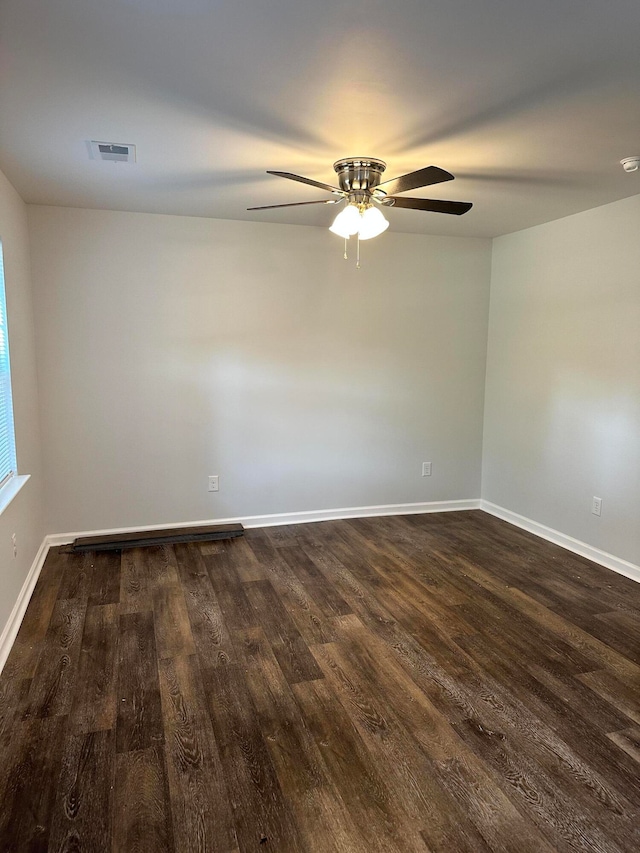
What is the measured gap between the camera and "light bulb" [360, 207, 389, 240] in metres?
2.67

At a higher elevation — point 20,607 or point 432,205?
point 432,205

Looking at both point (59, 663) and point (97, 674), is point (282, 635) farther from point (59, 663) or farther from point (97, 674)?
point (59, 663)

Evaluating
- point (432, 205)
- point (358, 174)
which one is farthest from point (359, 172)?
point (432, 205)

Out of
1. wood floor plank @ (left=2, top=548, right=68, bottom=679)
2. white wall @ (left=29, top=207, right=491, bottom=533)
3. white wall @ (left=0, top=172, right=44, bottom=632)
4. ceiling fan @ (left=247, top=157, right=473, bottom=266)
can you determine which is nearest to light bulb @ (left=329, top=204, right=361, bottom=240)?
ceiling fan @ (left=247, top=157, right=473, bottom=266)

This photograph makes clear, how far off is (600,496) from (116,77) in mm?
3625

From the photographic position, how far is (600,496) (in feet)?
12.2

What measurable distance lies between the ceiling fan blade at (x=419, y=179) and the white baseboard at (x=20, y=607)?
276 cm

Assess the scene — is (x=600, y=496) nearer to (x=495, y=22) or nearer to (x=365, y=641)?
(x=365, y=641)

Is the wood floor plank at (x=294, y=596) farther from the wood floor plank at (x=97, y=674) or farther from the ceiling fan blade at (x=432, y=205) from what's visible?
the ceiling fan blade at (x=432, y=205)

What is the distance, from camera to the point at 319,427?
4484mm

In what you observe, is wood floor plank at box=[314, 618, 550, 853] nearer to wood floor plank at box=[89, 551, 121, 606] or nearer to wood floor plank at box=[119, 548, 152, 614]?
wood floor plank at box=[119, 548, 152, 614]

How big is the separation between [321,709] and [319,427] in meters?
2.55

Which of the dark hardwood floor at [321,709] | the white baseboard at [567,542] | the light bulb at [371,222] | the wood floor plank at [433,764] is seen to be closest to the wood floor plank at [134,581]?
the dark hardwood floor at [321,709]

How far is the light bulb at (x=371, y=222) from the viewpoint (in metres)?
2.67
